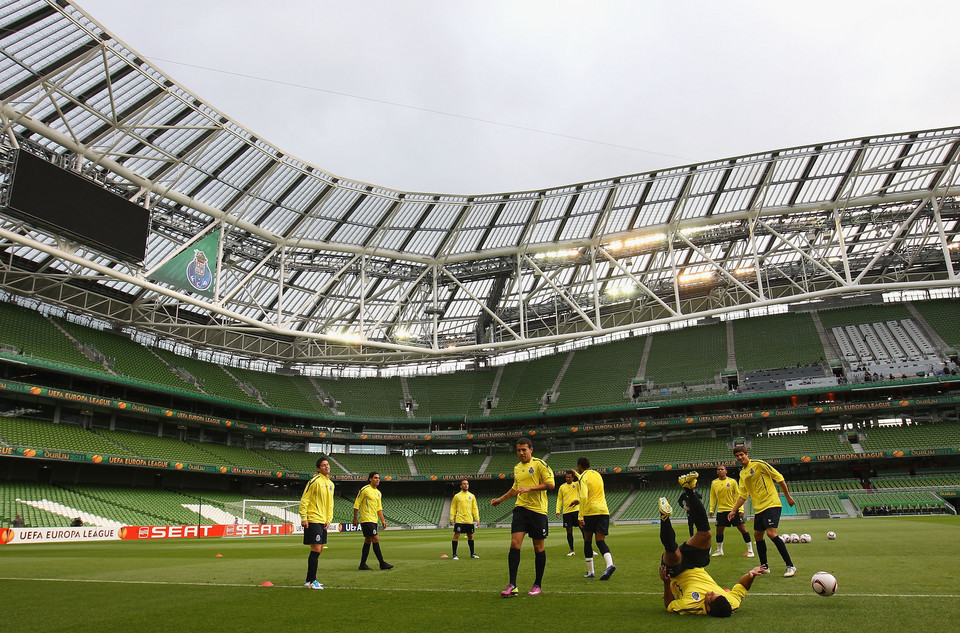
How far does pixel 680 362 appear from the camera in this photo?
56844mm

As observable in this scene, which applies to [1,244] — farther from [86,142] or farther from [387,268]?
[387,268]

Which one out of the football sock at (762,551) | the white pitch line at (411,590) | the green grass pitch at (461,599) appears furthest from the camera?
the football sock at (762,551)

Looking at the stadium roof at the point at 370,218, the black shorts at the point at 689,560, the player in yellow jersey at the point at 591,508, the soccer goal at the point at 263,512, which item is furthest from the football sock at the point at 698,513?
the soccer goal at the point at 263,512

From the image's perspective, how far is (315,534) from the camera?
32.9 feet

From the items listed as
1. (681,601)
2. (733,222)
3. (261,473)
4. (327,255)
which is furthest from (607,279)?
(681,601)

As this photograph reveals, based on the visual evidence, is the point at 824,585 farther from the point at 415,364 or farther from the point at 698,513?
the point at 415,364

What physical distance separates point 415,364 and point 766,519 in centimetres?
5820

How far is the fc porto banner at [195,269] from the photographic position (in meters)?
33.0

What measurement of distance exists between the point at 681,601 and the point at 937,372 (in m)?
51.3

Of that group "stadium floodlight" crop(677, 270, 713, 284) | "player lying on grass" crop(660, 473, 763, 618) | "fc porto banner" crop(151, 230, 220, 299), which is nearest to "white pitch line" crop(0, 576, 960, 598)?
"player lying on grass" crop(660, 473, 763, 618)

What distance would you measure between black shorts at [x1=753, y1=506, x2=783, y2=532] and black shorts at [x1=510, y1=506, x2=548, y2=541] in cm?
385

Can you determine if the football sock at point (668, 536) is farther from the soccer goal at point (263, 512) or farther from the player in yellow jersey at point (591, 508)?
the soccer goal at point (263, 512)

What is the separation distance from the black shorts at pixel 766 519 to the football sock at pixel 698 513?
12.5 feet

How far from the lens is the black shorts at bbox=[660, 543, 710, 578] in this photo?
20.2 feet
